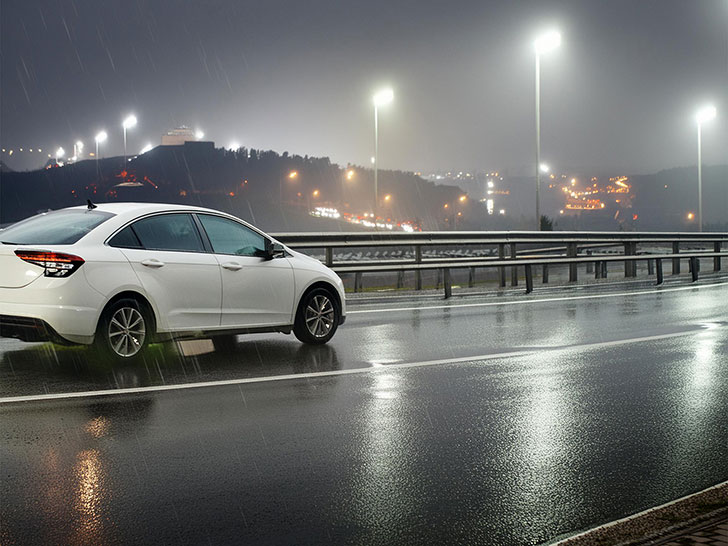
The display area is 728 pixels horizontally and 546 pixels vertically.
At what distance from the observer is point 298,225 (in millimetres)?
114875

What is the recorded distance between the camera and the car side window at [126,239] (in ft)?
29.8

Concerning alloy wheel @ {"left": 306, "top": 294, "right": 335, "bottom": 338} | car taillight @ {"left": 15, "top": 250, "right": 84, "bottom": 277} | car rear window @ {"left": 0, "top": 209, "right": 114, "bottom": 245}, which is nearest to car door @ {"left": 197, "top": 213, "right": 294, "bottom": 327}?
alloy wheel @ {"left": 306, "top": 294, "right": 335, "bottom": 338}

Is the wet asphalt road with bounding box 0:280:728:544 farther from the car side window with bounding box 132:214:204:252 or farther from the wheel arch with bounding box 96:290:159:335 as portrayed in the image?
the car side window with bounding box 132:214:204:252

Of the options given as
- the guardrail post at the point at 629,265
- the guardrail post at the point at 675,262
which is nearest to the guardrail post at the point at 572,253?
the guardrail post at the point at 629,265

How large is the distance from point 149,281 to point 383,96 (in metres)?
33.0

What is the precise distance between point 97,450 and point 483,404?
319cm

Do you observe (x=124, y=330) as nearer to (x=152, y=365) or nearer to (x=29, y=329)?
(x=152, y=365)

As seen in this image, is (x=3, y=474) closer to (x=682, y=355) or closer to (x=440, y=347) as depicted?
(x=440, y=347)

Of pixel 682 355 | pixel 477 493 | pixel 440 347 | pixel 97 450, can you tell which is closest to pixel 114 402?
pixel 97 450

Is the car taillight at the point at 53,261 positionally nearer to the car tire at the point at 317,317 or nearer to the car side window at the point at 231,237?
the car side window at the point at 231,237

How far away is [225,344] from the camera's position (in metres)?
11.1

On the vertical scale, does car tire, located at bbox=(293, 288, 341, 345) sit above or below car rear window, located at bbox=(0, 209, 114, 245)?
below

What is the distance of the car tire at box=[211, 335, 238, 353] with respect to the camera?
419 inches

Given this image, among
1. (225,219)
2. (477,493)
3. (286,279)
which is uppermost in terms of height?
(225,219)
